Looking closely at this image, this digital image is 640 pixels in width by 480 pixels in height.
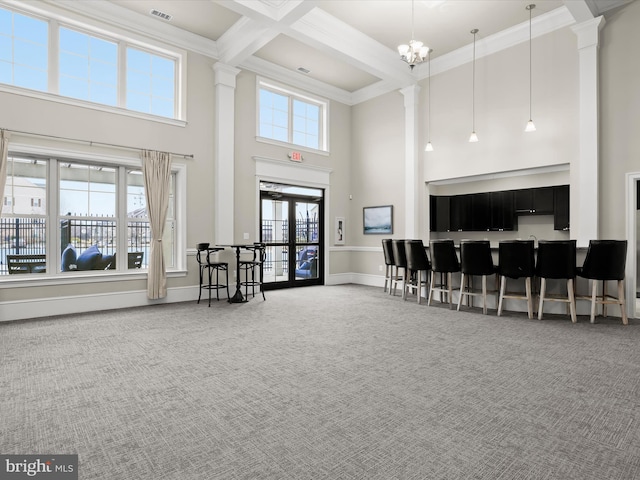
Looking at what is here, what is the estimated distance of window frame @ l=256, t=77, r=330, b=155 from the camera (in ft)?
24.0

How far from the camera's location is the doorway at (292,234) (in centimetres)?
764

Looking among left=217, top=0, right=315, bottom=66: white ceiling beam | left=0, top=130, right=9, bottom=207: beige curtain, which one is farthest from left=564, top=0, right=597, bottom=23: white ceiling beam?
left=0, top=130, right=9, bottom=207: beige curtain

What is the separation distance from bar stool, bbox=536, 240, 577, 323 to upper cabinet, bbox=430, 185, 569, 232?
1591 mm

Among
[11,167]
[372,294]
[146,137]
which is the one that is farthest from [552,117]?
[11,167]

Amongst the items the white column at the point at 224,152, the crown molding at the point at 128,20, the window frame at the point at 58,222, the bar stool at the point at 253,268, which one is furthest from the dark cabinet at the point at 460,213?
the crown molding at the point at 128,20

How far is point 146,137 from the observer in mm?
5875

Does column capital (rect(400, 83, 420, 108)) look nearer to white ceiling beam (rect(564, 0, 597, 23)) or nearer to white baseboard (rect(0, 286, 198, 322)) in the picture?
white ceiling beam (rect(564, 0, 597, 23))

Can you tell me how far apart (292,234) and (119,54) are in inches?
173

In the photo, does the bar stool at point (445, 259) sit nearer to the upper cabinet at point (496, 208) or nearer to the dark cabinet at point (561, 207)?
the upper cabinet at point (496, 208)

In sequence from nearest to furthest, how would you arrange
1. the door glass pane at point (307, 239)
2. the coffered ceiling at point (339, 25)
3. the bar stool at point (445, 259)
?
the coffered ceiling at point (339, 25) → the bar stool at point (445, 259) → the door glass pane at point (307, 239)

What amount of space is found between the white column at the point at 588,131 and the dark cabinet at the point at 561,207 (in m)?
0.60

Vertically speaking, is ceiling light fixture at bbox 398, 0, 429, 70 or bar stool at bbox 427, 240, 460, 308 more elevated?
ceiling light fixture at bbox 398, 0, 429, 70

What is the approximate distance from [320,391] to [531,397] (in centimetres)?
144

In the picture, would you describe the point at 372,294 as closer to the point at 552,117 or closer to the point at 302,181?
the point at 302,181
